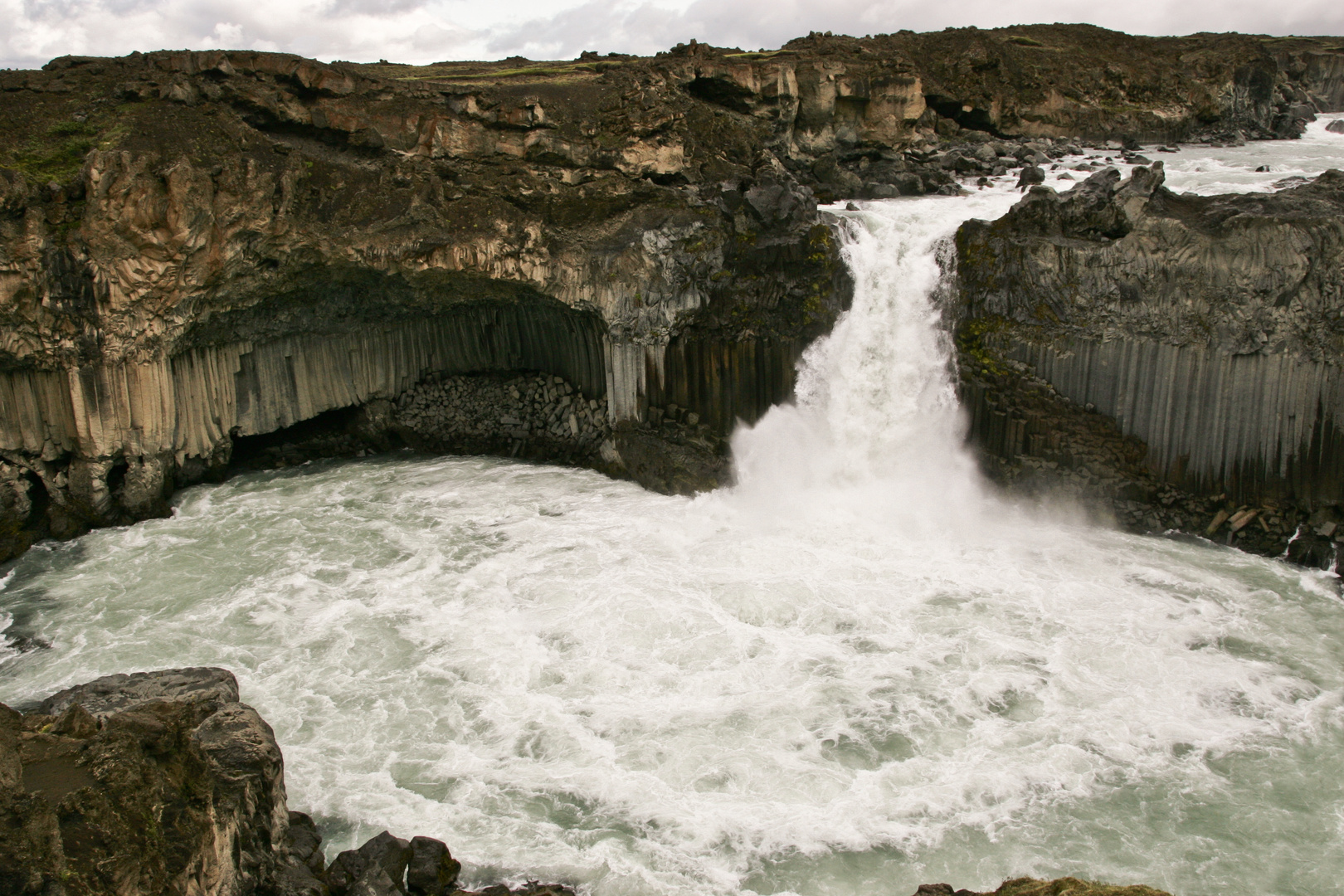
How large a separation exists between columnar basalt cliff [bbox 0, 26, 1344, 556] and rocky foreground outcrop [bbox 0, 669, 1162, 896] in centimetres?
1130

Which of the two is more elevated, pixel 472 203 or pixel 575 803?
pixel 472 203

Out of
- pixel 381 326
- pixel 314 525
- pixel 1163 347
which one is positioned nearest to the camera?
pixel 1163 347

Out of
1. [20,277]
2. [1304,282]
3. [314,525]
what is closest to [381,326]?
[314,525]

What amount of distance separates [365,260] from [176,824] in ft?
51.1

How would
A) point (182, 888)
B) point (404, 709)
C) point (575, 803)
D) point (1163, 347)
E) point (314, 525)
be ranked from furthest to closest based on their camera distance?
point (314, 525), point (1163, 347), point (404, 709), point (575, 803), point (182, 888)

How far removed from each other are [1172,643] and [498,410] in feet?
54.6

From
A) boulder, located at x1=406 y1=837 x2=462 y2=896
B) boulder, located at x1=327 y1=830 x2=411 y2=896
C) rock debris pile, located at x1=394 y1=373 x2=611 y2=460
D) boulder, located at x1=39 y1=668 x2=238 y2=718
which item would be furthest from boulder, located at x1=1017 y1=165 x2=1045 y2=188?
boulder, located at x1=327 y1=830 x2=411 y2=896

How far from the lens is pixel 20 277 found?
58.5ft

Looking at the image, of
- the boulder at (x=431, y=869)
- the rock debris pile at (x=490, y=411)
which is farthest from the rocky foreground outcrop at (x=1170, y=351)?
the boulder at (x=431, y=869)

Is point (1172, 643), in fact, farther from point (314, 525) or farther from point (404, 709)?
point (314, 525)

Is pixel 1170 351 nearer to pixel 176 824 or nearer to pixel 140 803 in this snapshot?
pixel 176 824

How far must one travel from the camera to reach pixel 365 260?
68.9 feet

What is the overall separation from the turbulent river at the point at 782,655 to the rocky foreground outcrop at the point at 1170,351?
3.31 feet

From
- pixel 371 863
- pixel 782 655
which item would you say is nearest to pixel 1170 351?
pixel 782 655
